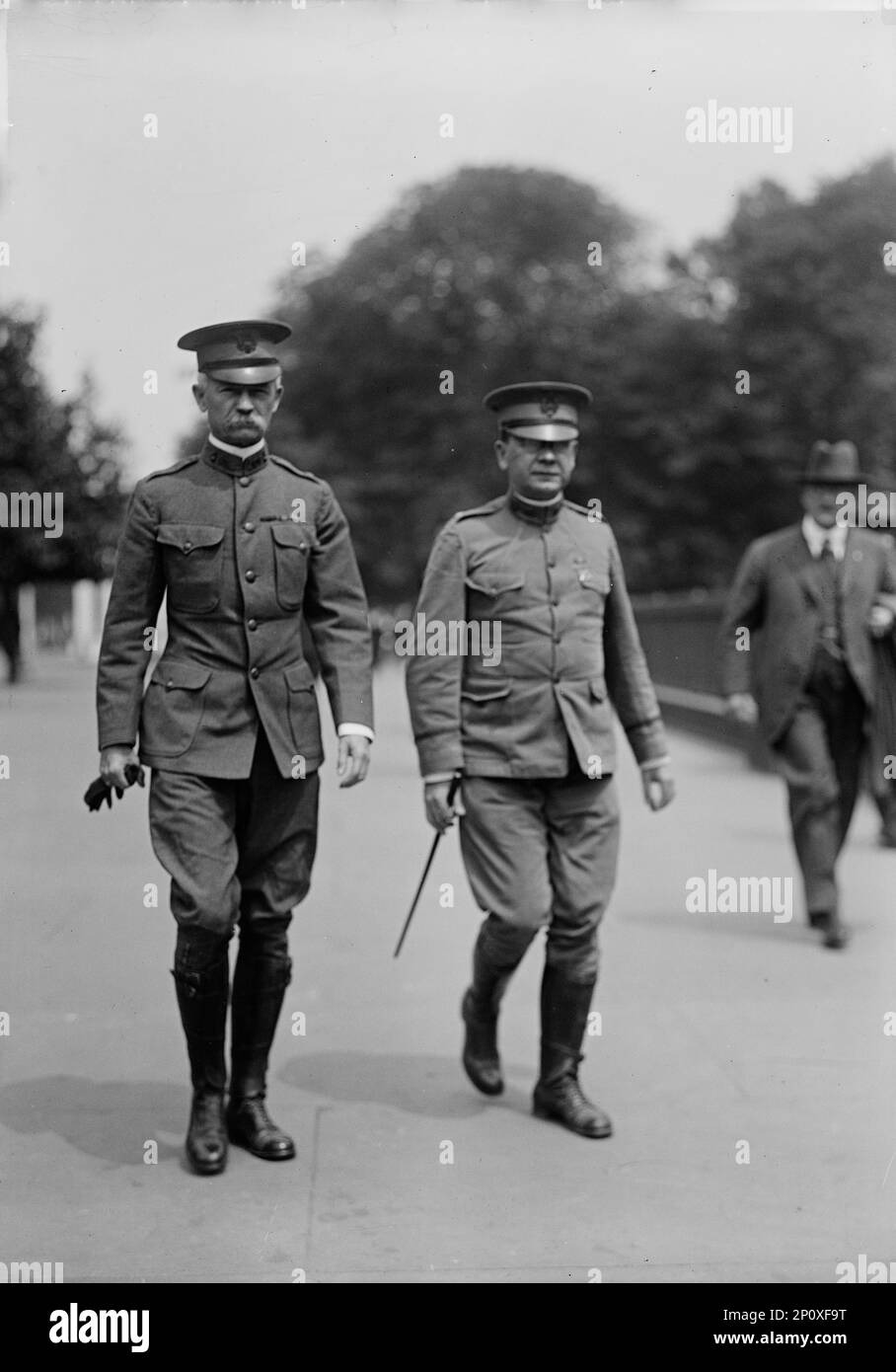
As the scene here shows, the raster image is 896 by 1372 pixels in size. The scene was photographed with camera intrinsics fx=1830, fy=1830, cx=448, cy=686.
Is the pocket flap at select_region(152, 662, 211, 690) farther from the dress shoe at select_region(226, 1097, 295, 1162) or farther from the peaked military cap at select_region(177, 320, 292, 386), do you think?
the dress shoe at select_region(226, 1097, 295, 1162)

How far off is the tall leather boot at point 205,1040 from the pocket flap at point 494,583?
1326 mm

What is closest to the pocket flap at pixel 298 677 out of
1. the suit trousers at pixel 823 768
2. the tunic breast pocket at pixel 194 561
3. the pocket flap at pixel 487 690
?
the tunic breast pocket at pixel 194 561

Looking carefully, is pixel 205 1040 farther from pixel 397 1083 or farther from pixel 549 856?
pixel 549 856

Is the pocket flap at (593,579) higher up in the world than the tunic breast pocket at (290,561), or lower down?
lower down

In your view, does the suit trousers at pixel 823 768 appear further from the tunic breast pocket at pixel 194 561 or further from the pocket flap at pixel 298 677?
the tunic breast pocket at pixel 194 561

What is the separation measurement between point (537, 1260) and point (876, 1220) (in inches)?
34.4

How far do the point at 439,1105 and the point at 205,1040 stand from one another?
2.77ft

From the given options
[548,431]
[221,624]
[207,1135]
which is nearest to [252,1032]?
[207,1135]

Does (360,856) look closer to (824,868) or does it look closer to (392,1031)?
(824,868)

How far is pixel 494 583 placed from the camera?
5422 mm

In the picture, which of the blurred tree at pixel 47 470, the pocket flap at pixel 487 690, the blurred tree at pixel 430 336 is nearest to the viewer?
the pocket flap at pixel 487 690

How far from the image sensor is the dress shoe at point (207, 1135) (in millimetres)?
4805

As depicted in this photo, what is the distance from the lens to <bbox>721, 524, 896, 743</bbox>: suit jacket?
8.08m

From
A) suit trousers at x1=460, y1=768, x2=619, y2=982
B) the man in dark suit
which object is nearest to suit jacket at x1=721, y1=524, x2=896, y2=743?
the man in dark suit
